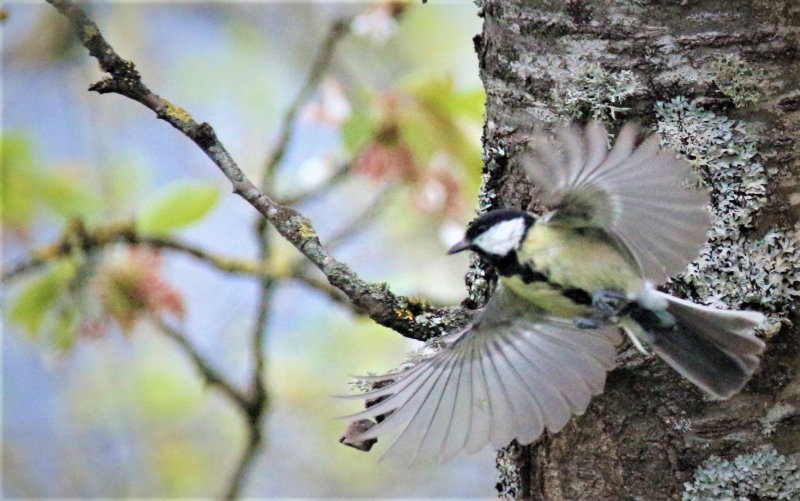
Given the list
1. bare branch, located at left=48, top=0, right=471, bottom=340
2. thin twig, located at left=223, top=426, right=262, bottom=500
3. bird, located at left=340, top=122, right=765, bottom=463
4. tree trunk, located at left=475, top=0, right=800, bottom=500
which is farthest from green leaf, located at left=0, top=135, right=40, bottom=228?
tree trunk, located at left=475, top=0, right=800, bottom=500

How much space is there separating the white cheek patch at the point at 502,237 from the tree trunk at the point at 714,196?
0.18m

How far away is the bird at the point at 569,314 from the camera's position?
120cm

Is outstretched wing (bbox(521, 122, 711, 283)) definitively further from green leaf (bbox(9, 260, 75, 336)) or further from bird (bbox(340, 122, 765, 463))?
green leaf (bbox(9, 260, 75, 336))

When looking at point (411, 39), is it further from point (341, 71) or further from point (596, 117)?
point (596, 117)

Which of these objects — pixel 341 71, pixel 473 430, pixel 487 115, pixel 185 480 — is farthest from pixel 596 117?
pixel 185 480

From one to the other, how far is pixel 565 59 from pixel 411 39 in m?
2.69

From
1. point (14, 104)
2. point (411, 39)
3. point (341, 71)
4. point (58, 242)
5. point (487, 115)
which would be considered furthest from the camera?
point (14, 104)

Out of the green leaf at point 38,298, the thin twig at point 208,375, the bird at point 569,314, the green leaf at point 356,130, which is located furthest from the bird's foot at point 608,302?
the green leaf at point 38,298

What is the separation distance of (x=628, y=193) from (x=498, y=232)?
0.64 ft

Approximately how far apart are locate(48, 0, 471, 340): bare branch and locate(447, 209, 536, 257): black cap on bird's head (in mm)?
124

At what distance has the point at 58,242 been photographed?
221 centimetres

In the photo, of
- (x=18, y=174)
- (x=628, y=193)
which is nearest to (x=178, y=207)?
(x=18, y=174)

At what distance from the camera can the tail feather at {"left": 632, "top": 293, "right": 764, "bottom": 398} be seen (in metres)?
1.23

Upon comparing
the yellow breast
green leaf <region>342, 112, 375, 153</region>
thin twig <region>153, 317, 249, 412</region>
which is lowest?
the yellow breast
